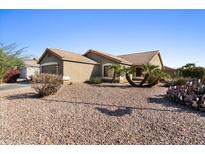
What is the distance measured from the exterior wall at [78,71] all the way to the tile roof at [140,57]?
5.71 m

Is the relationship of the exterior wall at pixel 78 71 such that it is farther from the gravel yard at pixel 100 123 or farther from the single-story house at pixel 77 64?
the gravel yard at pixel 100 123

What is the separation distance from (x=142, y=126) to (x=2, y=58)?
42.6 feet

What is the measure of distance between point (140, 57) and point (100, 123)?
22758mm

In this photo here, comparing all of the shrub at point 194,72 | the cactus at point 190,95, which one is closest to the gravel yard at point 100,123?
the cactus at point 190,95

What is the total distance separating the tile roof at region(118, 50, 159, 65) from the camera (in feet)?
87.6

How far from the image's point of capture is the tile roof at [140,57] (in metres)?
26.7

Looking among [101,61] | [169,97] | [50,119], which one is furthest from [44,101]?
[101,61]

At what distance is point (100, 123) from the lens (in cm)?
679

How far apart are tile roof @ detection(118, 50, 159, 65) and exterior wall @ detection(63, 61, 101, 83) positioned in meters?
5.71

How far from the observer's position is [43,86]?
458 inches

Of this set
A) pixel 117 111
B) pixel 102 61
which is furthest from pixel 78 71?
pixel 117 111
